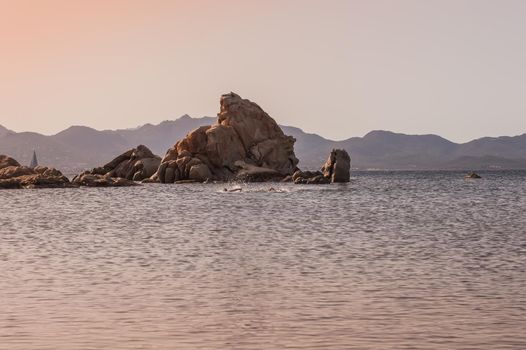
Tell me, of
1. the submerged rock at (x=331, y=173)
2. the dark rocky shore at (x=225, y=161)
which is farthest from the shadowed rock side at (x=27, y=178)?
the submerged rock at (x=331, y=173)

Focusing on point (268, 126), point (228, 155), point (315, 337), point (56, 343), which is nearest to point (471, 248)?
point (315, 337)

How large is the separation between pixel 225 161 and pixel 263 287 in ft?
356

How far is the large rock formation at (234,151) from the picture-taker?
428 ft

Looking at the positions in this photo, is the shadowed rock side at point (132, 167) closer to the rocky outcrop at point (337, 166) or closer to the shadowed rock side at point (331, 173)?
the shadowed rock side at point (331, 173)

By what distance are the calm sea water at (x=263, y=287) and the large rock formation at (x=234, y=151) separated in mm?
82427

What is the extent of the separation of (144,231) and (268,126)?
9661cm

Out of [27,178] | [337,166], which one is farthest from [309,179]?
[27,178]

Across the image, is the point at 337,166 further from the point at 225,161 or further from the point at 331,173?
the point at 225,161

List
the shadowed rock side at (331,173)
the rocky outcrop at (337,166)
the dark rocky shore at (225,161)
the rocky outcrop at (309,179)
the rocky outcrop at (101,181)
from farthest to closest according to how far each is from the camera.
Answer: the rocky outcrop at (337,166) < the dark rocky shore at (225,161) < the shadowed rock side at (331,173) < the rocky outcrop at (309,179) < the rocky outcrop at (101,181)

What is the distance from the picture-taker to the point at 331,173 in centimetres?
13125

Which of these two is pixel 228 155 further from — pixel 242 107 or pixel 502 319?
pixel 502 319

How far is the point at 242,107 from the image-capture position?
5482 inches

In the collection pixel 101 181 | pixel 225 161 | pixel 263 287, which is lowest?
pixel 263 287

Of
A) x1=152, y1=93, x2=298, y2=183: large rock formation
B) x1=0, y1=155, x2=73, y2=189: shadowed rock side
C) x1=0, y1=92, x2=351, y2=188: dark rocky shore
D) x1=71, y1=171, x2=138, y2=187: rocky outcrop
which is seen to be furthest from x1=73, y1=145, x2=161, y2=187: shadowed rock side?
x1=0, y1=155, x2=73, y2=189: shadowed rock side
